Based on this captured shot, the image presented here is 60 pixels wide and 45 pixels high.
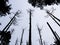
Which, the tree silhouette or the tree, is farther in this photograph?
the tree

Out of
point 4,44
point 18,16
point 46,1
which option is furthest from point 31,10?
point 4,44

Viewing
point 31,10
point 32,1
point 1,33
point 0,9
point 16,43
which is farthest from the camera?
point 16,43

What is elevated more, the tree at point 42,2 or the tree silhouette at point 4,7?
the tree at point 42,2

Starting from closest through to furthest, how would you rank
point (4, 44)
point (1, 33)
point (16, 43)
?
point (1, 33)
point (4, 44)
point (16, 43)

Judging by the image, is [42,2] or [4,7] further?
[42,2]

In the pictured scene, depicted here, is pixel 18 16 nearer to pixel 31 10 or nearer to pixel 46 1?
pixel 46 1

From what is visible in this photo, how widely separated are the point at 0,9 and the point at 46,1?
23.7ft

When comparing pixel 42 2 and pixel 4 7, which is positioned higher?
pixel 42 2

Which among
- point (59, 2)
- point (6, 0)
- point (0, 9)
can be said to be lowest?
point (0, 9)

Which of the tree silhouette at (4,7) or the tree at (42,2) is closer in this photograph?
the tree silhouette at (4,7)

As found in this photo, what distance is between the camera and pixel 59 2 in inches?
781

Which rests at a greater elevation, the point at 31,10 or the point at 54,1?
the point at 31,10

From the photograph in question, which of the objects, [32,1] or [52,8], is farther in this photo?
[52,8]

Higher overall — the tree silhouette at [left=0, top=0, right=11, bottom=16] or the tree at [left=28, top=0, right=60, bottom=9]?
the tree at [left=28, top=0, right=60, bottom=9]
